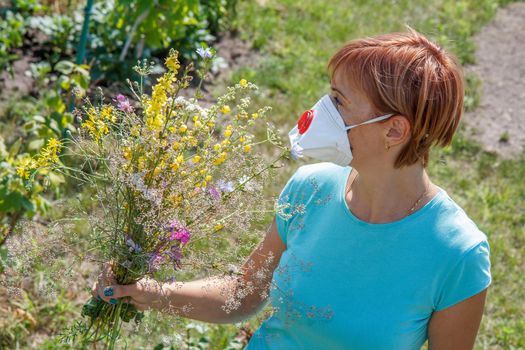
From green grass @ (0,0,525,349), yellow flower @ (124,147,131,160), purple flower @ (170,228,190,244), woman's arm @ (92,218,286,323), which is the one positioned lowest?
green grass @ (0,0,525,349)

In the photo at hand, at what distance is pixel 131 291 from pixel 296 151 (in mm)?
524

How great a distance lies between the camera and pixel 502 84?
5613 millimetres

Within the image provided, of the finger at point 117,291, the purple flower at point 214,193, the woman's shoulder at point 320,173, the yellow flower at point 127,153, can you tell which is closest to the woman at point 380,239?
the finger at point 117,291

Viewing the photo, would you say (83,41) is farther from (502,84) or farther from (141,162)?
(502,84)

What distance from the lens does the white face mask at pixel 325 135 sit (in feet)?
6.73

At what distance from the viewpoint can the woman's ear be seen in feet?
6.60

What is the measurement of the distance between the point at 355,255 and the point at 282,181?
2176mm

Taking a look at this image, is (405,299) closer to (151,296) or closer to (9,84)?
(151,296)

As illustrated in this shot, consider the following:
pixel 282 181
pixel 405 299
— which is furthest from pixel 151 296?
pixel 282 181

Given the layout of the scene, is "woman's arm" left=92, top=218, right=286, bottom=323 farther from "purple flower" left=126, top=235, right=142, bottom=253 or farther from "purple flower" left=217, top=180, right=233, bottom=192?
"purple flower" left=217, top=180, right=233, bottom=192

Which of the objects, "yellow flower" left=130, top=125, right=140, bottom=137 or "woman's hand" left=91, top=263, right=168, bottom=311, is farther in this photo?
"woman's hand" left=91, top=263, right=168, bottom=311

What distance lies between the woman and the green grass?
1095 millimetres

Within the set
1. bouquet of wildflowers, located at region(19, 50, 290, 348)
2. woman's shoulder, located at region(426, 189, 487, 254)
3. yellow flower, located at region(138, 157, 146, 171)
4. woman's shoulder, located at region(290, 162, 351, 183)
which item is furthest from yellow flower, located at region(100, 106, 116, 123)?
woman's shoulder, located at region(426, 189, 487, 254)

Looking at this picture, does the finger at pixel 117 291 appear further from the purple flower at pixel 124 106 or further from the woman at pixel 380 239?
the purple flower at pixel 124 106
